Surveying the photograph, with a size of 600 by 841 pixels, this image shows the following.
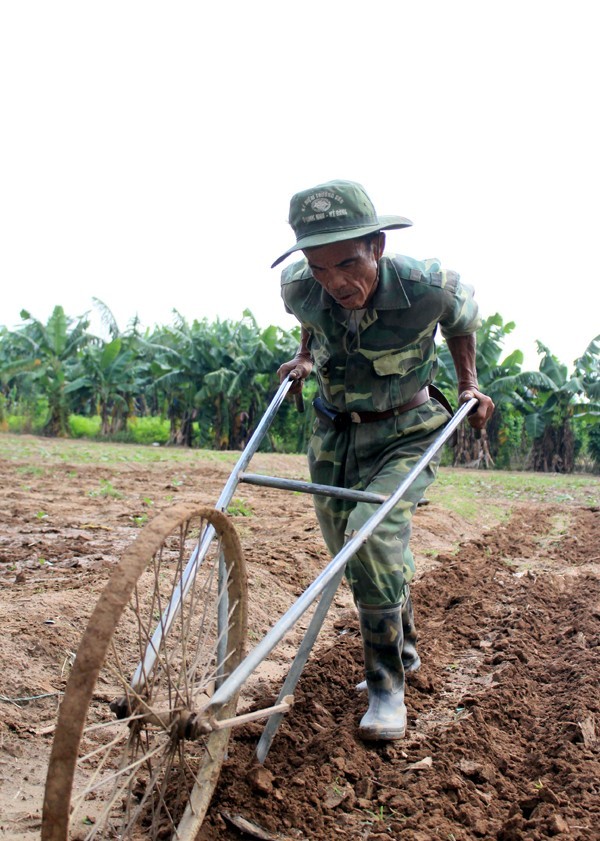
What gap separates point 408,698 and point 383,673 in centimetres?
48

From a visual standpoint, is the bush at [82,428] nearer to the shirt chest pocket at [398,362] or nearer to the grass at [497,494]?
the grass at [497,494]

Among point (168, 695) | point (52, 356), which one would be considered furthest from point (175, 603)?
point (52, 356)

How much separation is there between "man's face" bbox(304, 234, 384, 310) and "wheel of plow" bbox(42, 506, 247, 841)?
991 millimetres

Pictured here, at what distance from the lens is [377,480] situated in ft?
10.4

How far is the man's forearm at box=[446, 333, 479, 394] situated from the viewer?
353cm

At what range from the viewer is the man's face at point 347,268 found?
295 centimetres

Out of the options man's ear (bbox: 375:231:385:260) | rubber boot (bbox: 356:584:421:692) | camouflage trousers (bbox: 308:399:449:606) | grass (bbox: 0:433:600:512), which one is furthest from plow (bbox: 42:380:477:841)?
grass (bbox: 0:433:600:512)

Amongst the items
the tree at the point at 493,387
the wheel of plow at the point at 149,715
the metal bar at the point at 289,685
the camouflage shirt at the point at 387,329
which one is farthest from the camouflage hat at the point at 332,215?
the tree at the point at 493,387

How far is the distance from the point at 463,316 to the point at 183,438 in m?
26.4

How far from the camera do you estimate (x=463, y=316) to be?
11.0 feet

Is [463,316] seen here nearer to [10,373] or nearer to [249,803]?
[249,803]

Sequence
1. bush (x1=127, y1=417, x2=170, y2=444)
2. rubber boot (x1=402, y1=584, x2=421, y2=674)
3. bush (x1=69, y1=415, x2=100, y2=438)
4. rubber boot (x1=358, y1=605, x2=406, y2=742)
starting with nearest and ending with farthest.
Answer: rubber boot (x1=358, y1=605, x2=406, y2=742) → rubber boot (x1=402, y1=584, x2=421, y2=674) → bush (x1=127, y1=417, x2=170, y2=444) → bush (x1=69, y1=415, x2=100, y2=438)

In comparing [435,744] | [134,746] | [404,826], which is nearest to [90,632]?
[134,746]

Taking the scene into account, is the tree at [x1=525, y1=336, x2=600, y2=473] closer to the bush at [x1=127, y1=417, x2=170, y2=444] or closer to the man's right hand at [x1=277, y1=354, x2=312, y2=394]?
the bush at [x1=127, y1=417, x2=170, y2=444]
